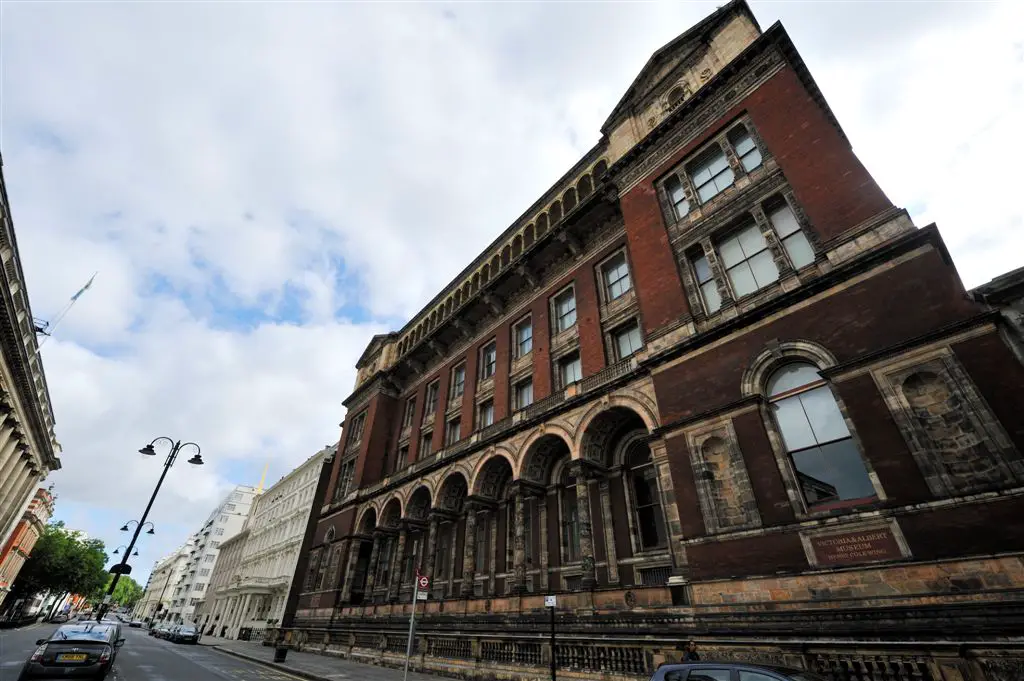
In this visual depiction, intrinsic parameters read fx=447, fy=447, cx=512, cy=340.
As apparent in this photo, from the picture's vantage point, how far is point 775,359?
1233cm

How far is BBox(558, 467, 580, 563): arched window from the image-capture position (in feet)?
60.4

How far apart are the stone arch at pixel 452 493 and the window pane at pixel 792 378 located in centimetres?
1620

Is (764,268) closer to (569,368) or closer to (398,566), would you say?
(569,368)

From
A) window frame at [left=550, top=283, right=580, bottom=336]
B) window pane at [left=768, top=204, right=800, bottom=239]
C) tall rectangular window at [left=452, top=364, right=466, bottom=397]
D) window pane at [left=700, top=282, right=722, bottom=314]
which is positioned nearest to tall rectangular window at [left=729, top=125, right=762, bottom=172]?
window pane at [left=768, top=204, right=800, bottom=239]

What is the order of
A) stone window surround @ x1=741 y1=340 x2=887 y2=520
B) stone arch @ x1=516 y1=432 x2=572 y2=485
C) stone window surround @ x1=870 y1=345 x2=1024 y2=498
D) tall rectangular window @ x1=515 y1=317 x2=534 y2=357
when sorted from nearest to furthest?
stone window surround @ x1=870 y1=345 x2=1024 y2=498
stone window surround @ x1=741 y1=340 x2=887 y2=520
stone arch @ x1=516 y1=432 x2=572 y2=485
tall rectangular window @ x1=515 y1=317 x2=534 y2=357

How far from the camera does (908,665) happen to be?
785 centimetres

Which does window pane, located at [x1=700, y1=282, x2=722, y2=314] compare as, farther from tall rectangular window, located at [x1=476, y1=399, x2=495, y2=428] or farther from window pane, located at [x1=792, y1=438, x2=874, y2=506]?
tall rectangular window, located at [x1=476, y1=399, x2=495, y2=428]

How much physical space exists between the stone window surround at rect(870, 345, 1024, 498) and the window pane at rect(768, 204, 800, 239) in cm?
556

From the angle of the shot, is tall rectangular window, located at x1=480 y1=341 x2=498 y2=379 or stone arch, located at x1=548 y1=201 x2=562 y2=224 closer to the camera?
stone arch, located at x1=548 y1=201 x2=562 y2=224

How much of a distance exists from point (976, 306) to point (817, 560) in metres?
6.42

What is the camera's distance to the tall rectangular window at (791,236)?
13.5m

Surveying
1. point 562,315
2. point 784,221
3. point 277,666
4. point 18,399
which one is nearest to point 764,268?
point 784,221

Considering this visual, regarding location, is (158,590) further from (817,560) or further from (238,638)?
(817,560)

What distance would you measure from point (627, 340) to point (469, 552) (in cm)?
1257
